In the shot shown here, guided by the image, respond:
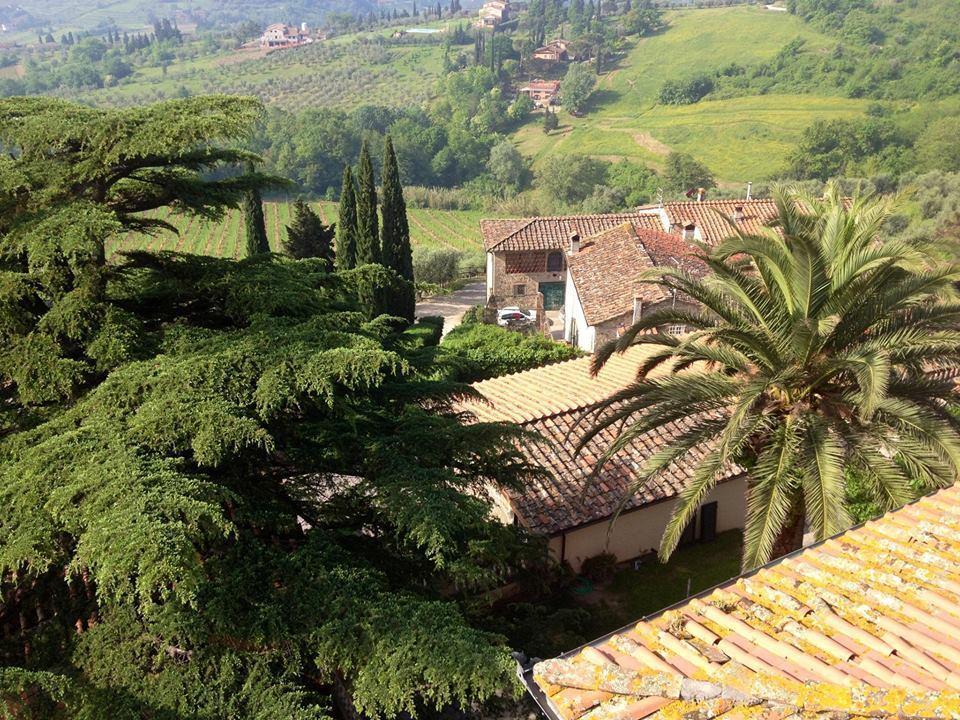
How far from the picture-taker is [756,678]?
5.08m

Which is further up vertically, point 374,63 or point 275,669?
point 374,63

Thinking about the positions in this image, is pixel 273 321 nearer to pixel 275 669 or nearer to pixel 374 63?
pixel 275 669

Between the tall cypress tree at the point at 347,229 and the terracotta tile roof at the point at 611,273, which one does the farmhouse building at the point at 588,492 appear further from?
the tall cypress tree at the point at 347,229

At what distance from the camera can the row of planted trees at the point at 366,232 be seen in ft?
119

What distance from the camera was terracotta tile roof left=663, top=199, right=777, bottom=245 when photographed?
117ft

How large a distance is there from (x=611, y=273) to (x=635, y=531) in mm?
17184

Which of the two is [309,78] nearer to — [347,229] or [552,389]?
[347,229]

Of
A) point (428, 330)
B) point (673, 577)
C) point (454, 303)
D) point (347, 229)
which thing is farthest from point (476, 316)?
point (673, 577)

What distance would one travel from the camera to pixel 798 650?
5.41 meters

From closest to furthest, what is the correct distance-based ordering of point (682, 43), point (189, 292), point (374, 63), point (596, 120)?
1. point (189, 292)
2. point (596, 120)
3. point (682, 43)
4. point (374, 63)

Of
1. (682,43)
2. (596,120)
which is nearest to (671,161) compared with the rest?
(596,120)

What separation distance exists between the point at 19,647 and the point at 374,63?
18935 cm

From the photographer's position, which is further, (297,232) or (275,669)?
(297,232)

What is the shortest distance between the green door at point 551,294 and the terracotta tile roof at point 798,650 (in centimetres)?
3323
